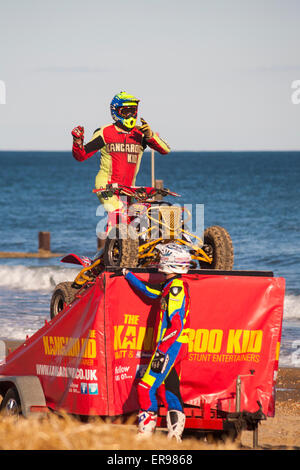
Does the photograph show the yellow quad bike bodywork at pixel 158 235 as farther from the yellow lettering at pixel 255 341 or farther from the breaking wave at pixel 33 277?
the breaking wave at pixel 33 277

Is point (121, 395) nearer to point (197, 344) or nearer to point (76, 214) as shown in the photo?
point (197, 344)

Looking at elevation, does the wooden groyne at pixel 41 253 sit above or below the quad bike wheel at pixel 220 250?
below

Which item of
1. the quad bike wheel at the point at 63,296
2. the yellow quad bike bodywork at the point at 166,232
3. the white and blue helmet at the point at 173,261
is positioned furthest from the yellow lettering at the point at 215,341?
the quad bike wheel at the point at 63,296

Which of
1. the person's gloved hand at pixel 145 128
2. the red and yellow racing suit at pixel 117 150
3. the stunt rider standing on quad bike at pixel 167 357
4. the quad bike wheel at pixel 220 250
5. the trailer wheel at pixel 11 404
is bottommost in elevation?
the trailer wheel at pixel 11 404

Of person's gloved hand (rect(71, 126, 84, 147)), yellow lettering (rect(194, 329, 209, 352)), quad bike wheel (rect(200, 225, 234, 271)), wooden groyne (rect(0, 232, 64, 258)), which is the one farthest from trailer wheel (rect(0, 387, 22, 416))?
wooden groyne (rect(0, 232, 64, 258))

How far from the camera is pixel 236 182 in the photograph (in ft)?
320

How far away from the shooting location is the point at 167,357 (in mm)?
7145

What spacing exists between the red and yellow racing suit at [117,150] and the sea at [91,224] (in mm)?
494

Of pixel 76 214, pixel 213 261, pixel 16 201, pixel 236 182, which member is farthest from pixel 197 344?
pixel 236 182

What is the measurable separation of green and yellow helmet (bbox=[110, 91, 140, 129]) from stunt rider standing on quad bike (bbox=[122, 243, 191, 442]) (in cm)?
282

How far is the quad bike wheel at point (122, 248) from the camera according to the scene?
8875 mm

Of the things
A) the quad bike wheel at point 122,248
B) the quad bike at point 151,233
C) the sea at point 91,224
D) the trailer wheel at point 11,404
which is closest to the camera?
the trailer wheel at point 11,404

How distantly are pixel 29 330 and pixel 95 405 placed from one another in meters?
10.9
